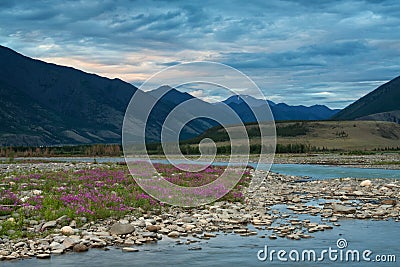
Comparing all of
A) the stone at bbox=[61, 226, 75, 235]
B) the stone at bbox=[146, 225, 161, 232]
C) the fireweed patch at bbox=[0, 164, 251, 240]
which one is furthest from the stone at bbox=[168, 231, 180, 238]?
the fireweed patch at bbox=[0, 164, 251, 240]

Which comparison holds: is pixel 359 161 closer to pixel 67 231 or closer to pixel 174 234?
pixel 174 234

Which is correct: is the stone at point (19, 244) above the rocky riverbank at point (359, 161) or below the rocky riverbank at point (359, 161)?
above

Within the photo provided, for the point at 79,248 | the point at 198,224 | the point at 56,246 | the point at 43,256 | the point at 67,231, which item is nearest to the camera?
the point at 43,256

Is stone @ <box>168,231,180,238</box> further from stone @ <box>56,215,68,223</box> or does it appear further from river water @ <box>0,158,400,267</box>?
stone @ <box>56,215,68,223</box>

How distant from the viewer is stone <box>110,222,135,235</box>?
60.6ft

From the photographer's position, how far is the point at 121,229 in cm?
1856

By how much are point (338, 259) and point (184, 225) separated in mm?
6696

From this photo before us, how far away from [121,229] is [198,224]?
11.6ft

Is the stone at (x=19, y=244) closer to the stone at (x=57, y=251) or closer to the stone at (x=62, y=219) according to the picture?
the stone at (x=57, y=251)

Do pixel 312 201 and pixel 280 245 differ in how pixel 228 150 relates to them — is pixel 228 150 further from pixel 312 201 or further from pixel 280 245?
pixel 280 245

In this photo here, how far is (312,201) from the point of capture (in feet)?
94.6

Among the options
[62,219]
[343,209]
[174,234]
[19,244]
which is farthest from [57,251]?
[343,209]

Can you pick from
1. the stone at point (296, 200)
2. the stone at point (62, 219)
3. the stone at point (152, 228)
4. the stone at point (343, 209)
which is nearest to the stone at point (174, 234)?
the stone at point (152, 228)

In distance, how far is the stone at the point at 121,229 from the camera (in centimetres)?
1848
